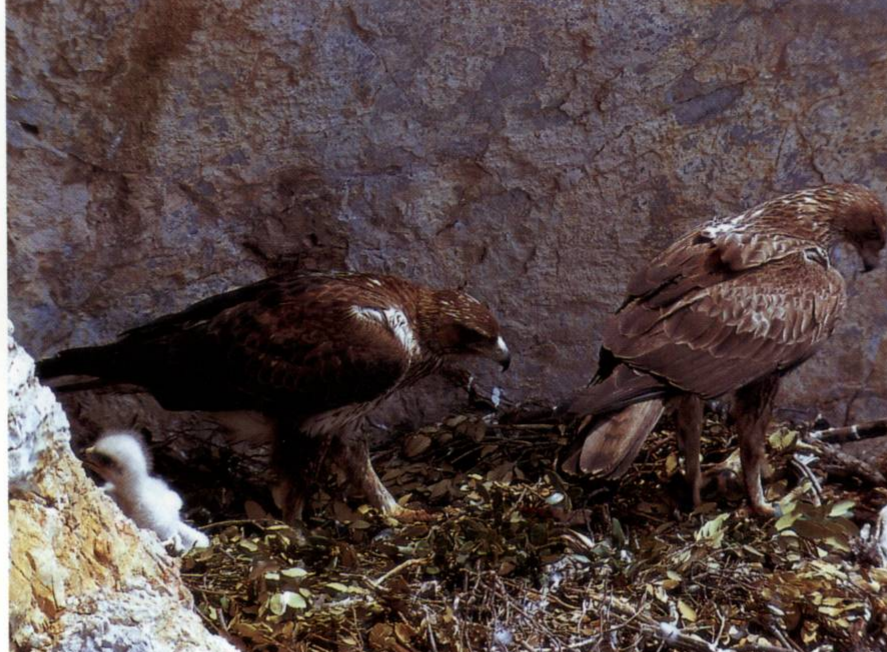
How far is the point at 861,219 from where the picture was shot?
3.77 metres

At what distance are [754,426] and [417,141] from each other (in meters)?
1.10

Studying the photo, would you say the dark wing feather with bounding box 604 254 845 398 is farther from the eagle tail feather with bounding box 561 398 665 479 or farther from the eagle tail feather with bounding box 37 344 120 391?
the eagle tail feather with bounding box 37 344 120 391

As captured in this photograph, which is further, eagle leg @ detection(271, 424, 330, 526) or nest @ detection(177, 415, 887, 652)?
eagle leg @ detection(271, 424, 330, 526)

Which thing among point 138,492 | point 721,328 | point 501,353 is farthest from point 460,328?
point 138,492

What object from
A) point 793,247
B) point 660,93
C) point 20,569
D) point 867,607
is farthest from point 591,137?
point 20,569

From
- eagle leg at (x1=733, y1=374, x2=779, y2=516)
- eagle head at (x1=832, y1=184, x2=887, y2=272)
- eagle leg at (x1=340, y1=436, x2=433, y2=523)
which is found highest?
eagle head at (x1=832, y1=184, x2=887, y2=272)

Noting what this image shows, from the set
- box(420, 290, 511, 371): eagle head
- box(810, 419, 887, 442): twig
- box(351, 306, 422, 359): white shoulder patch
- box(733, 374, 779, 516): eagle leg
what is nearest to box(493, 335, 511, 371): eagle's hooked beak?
box(420, 290, 511, 371): eagle head

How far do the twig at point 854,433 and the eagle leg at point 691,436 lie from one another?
479mm

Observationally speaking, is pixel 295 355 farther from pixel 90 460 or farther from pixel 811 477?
pixel 811 477

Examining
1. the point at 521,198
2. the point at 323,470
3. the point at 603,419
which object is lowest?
the point at 323,470

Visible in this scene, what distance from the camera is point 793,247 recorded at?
3652 mm

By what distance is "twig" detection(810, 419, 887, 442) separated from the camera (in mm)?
4016

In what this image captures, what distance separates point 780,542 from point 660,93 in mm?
1203

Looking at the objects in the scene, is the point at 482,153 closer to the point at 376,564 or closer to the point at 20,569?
the point at 376,564
